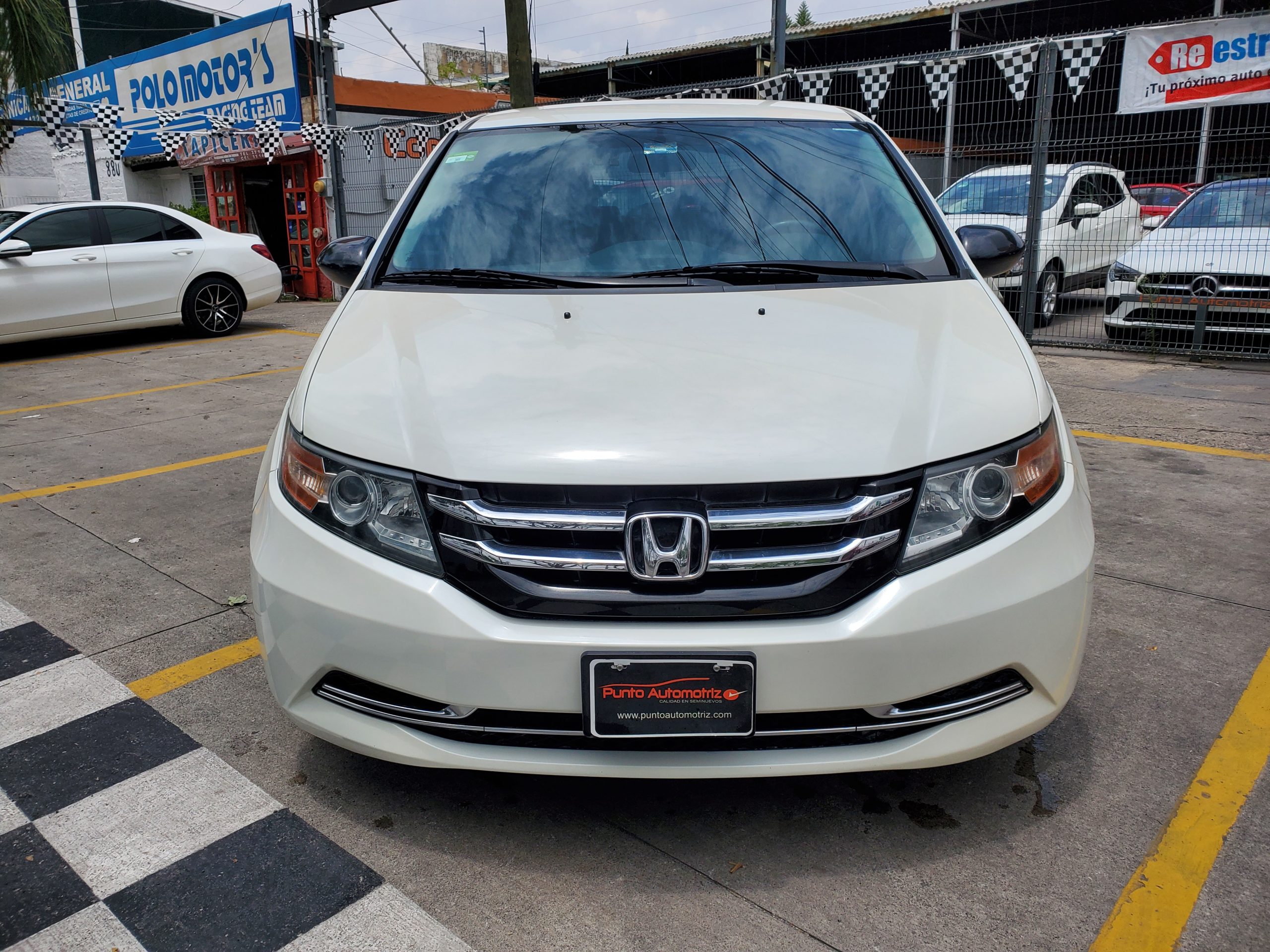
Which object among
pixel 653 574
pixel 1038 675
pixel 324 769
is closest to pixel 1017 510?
pixel 1038 675

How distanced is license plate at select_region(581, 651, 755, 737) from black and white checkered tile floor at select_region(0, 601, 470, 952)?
523 millimetres

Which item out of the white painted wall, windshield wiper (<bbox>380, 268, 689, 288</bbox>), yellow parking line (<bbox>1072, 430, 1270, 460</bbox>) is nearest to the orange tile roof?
the white painted wall

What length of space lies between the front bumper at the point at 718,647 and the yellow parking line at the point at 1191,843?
370 mm

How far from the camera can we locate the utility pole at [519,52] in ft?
34.3

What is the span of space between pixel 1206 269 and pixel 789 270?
6.56 metres

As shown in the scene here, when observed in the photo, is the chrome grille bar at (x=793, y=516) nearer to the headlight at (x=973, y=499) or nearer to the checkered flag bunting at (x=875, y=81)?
the headlight at (x=973, y=499)

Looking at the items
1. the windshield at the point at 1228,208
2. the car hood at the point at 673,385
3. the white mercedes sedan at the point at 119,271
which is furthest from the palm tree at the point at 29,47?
the windshield at the point at 1228,208

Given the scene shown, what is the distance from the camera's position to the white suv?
29.2ft

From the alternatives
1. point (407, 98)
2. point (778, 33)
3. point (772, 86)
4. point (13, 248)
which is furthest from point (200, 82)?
point (772, 86)

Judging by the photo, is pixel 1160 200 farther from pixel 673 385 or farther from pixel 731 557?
pixel 731 557

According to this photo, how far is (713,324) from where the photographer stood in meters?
2.34

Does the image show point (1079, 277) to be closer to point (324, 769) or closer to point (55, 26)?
point (324, 769)

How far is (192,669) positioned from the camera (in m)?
2.97

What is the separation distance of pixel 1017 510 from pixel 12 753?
8.25ft
